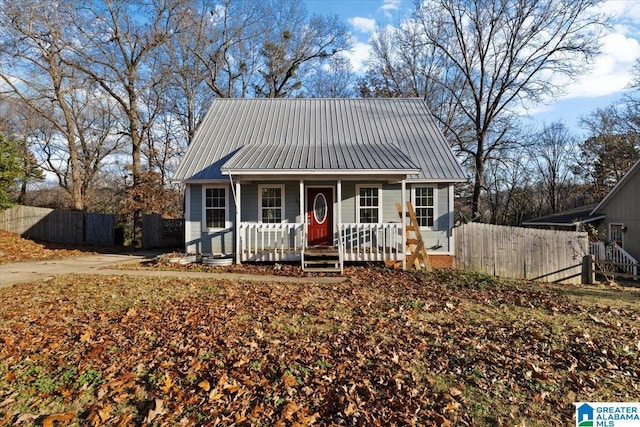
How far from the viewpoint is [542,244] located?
39.4 feet

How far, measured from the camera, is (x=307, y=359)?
4.34 meters

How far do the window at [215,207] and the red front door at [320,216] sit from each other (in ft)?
10.2

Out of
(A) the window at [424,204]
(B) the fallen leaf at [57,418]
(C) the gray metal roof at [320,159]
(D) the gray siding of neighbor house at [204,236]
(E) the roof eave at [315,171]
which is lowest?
(B) the fallen leaf at [57,418]

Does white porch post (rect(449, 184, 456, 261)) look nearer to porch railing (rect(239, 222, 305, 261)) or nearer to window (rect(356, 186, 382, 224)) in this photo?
window (rect(356, 186, 382, 224))

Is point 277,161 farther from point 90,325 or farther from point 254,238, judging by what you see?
point 90,325

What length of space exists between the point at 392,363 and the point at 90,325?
4.65 meters

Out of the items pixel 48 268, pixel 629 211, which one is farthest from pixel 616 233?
pixel 48 268

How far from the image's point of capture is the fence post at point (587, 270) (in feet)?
39.6

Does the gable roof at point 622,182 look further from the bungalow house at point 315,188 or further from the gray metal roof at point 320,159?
the gray metal roof at point 320,159

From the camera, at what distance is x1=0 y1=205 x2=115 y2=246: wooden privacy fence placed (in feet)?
59.8

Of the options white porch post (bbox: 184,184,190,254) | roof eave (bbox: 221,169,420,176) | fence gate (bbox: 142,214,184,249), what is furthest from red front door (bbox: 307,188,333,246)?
fence gate (bbox: 142,214,184,249)

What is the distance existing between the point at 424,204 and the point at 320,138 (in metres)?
4.97

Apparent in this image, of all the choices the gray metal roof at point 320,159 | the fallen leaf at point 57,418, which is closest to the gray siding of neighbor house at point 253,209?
the gray metal roof at point 320,159

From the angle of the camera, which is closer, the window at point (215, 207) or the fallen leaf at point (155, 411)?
the fallen leaf at point (155, 411)
